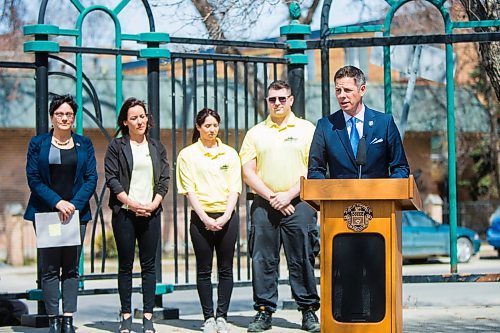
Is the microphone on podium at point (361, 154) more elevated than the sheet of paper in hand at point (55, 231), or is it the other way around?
the microphone on podium at point (361, 154)

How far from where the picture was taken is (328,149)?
703cm

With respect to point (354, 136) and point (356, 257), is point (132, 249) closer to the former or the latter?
point (354, 136)

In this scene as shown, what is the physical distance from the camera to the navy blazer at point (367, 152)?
6.96m

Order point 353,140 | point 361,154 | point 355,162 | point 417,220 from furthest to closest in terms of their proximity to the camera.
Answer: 1. point 417,220
2. point 353,140
3. point 355,162
4. point 361,154

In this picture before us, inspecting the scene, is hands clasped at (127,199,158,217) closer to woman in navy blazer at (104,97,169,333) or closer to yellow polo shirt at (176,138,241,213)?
woman in navy blazer at (104,97,169,333)

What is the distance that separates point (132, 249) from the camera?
9.12 m

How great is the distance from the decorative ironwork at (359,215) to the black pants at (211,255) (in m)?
3.01

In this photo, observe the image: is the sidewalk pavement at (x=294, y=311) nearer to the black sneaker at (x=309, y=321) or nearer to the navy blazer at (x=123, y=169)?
the black sneaker at (x=309, y=321)

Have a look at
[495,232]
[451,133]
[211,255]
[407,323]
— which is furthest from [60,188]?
[495,232]

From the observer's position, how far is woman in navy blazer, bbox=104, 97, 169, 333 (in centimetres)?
907

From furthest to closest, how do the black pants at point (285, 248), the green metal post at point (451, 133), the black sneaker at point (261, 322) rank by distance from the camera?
the green metal post at point (451, 133)
the black pants at point (285, 248)
the black sneaker at point (261, 322)

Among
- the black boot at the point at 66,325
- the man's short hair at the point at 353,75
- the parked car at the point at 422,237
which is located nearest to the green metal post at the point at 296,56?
the black boot at the point at 66,325

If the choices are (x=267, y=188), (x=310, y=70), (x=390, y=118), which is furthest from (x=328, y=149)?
(x=310, y=70)

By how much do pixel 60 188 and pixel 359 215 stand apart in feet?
11.2
